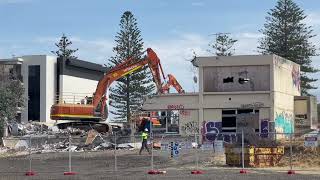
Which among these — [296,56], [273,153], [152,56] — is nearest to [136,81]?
[296,56]

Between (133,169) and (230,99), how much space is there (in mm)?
20718

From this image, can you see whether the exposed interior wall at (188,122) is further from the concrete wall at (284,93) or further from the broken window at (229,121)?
the concrete wall at (284,93)

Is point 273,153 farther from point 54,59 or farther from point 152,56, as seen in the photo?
point 54,59

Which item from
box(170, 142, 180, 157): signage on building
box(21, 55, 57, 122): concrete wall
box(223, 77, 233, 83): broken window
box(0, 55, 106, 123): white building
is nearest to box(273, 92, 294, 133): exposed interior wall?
box(223, 77, 233, 83): broken window

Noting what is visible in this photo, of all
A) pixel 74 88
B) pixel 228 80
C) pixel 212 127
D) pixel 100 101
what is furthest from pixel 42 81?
pixel 212 127

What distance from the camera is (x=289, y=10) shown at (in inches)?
3388

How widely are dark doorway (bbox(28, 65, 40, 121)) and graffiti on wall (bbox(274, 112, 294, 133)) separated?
3960 centimetres

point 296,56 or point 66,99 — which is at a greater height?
point 296,56

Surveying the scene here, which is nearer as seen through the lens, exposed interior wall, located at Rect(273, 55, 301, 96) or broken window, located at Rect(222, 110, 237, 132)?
broken window, located at Rect(222, 110, 237, 132)

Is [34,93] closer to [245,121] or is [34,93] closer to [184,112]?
[184,112]

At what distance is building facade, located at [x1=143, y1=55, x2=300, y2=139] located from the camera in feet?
157

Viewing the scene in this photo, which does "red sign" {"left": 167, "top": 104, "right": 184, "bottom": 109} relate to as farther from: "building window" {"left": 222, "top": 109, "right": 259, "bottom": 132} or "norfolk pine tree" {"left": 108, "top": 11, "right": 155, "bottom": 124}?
"norfolk pine tree" {"left": 108, "top": 11, "right": 155, "bottom": 124}

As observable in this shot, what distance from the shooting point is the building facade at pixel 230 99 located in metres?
47.9

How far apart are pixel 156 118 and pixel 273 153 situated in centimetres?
2131
